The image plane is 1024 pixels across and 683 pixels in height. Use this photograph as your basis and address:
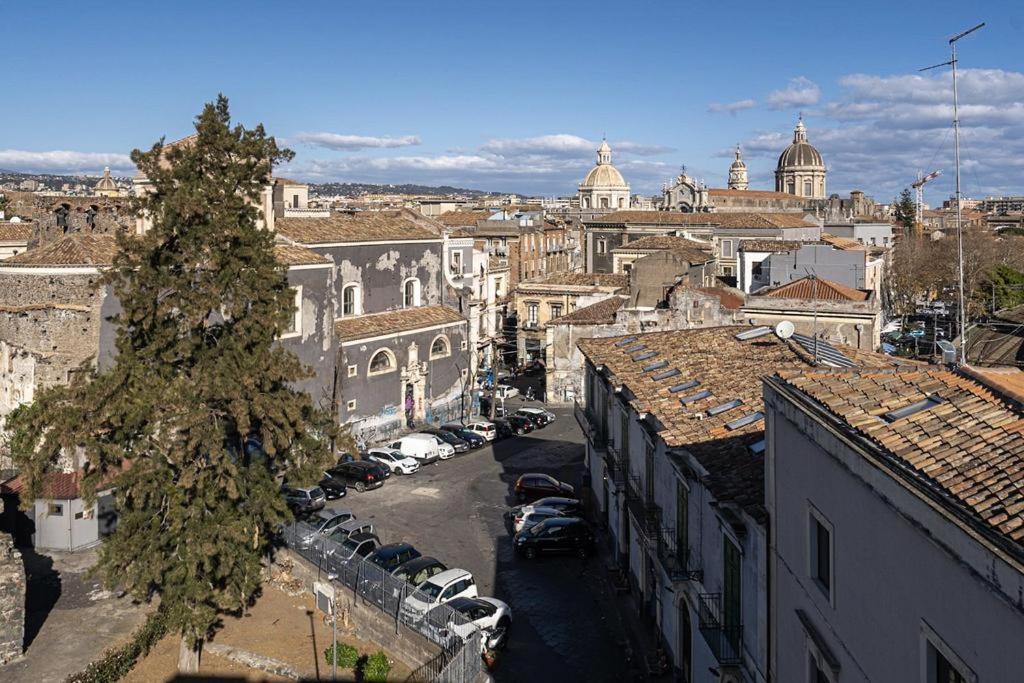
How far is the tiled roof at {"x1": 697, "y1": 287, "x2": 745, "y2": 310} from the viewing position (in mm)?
38888

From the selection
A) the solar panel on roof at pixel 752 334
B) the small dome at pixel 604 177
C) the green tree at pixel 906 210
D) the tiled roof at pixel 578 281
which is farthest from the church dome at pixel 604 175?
the solar panel on roof at pixel 752 334

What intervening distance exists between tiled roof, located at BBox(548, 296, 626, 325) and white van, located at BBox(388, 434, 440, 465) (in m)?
12.7

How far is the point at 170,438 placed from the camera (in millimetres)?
21484

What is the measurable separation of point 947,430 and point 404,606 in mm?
14184

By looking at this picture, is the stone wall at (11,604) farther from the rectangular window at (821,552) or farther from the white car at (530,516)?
the rectangular window at (821,552)

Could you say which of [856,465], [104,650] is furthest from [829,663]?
[104,650]

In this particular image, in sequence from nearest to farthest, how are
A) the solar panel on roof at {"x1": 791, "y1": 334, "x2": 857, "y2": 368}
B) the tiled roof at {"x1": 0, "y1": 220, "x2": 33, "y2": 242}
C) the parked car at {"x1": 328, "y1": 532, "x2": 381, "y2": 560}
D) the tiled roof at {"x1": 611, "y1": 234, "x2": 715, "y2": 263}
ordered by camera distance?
1. the solar panel on roof at {"x1": 791, "y1": 334, "x2": 857, "y2": 368}
2. the parked car at {"x1": 328, "y1": 532, "x2": 381, "y2": 560}
3. the tiled roof at {"x1": 0, "y1": 220, "x2": 33, "y2": 242}
4. the tiled roof at {"x1": 611, "y1": 234, "x2": 715, "y2": 263}

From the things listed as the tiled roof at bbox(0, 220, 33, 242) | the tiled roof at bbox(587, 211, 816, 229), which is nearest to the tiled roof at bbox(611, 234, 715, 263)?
the tiled roof at bbox(587, 211, 816, 229)

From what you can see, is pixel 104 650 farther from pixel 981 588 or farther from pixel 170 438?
pixel 981 588

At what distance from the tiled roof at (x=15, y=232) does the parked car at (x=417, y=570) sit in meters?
32.9

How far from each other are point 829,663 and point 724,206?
4334 inches

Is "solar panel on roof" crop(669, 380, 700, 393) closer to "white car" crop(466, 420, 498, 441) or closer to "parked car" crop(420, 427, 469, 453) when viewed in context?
"parked car" crop(420, 427, 469, 453)

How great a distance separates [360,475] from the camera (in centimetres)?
3509

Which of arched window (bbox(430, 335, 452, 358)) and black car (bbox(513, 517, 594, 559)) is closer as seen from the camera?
black car (bbox(513, 517, 594, 559))
